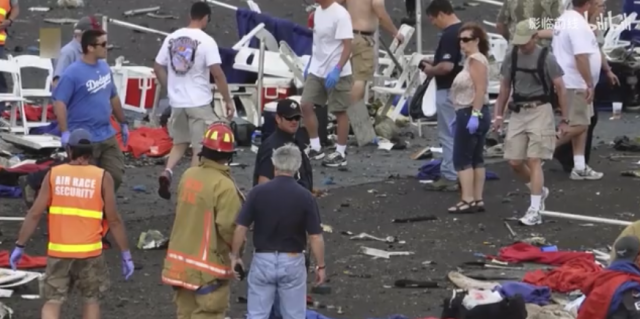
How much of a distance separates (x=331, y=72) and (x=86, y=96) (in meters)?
3.74

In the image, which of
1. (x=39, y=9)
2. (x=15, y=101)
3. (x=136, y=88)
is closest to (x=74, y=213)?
(x=15, y=101)

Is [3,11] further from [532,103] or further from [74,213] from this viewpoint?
[74,213]

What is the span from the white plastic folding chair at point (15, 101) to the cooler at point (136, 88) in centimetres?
138

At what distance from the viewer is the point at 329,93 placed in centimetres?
1391

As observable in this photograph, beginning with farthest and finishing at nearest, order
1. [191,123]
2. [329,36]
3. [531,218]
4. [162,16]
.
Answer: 1. [162,16]
2. [329,36]
3. [191,123]
4. [531,218]

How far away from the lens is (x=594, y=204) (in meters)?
12.1

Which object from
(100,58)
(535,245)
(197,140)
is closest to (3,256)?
(100,58)

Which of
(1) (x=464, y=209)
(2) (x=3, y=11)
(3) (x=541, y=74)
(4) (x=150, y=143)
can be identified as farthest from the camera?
(2) (x=3, y=11)

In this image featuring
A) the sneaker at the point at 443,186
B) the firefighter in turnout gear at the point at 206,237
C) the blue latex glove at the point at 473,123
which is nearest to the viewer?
the firefighter in turnout gear at the point at 206,237

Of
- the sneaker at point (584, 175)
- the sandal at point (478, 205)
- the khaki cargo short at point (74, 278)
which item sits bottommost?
the sneaker at point (584, 175)

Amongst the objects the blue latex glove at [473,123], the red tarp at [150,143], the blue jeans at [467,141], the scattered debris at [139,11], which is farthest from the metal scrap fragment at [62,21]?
the blue latex glove at [473,123]

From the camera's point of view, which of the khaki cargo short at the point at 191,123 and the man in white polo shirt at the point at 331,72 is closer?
the khaki cargo short at the point at 191,123

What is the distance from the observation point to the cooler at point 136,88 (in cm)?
1608

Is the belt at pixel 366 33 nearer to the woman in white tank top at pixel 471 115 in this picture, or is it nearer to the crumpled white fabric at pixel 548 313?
the woman in white tank top at pixel 471 115
